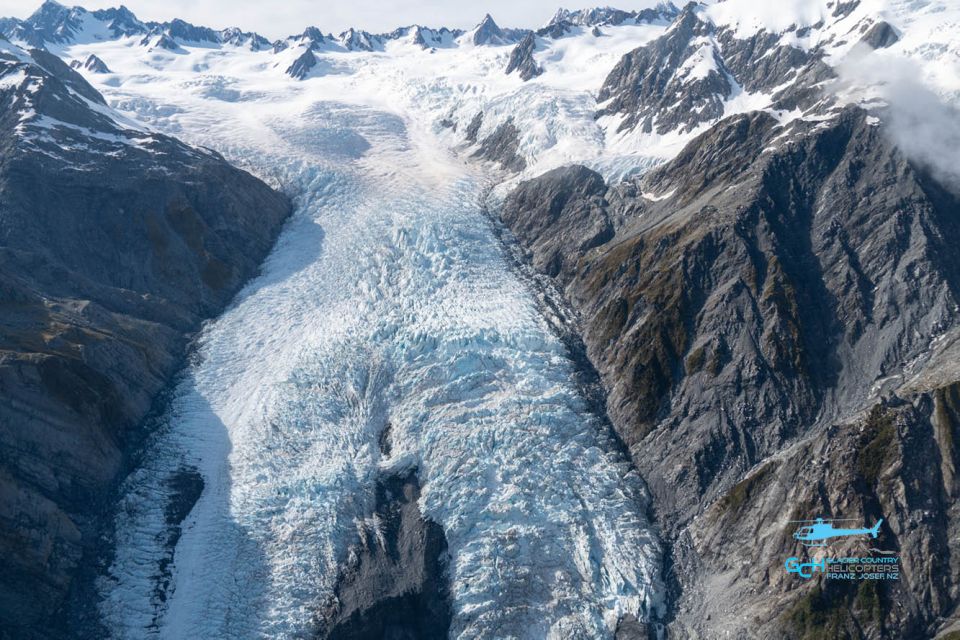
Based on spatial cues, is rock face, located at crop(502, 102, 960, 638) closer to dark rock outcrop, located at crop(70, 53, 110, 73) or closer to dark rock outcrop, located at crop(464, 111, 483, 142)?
dark rock outcrop, located at crop(464, 111, 483, 142)

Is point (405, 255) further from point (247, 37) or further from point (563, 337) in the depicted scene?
point (247, 37)

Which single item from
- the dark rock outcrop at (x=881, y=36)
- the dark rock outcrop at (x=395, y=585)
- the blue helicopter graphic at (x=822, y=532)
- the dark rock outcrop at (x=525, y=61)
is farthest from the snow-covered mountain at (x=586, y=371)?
the dark rock outcrop at (x=525, y=61)

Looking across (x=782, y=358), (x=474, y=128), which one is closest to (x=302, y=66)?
(x=474, y=128)

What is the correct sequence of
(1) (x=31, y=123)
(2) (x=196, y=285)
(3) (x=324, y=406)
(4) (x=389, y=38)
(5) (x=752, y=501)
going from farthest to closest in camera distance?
(4) (x=389, y=38)
(1) (x=31, y=123)
(2) (x=196, y=285)
(3) (x=324, y=406)
(5) (x=752, y=501)

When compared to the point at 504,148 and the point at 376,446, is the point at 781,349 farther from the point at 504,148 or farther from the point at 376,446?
the point at 504,148

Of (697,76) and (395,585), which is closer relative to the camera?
(395,585)

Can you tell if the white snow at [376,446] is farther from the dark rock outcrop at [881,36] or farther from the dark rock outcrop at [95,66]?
the dark rock outcrop at [95,66]

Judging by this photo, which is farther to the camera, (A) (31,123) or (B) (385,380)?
(A) (31,123)

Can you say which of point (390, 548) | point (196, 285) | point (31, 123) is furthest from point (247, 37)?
point (390, 548)
